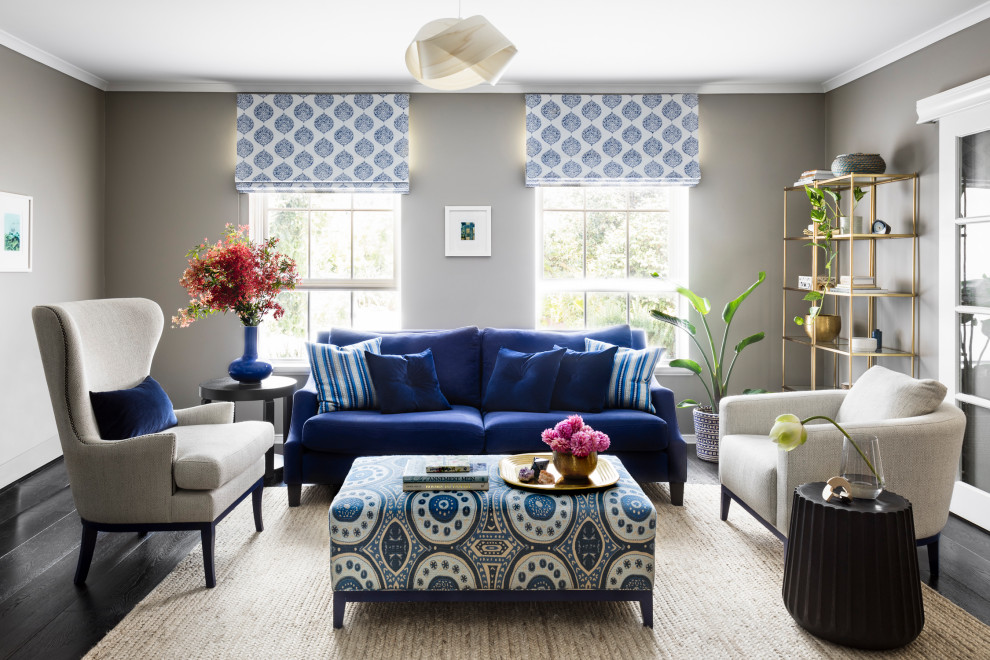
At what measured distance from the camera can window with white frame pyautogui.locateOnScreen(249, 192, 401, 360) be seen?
5.03 metres

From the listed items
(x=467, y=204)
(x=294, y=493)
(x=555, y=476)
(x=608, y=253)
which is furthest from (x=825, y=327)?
(x=294, y=493)

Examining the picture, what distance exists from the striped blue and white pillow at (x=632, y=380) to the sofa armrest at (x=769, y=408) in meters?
0.54

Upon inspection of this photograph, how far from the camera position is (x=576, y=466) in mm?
2633

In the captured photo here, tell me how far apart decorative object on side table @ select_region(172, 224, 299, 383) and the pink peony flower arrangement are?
205 centimetres

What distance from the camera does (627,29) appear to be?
380 centimetres

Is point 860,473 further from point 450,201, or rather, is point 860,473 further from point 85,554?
point 450,201

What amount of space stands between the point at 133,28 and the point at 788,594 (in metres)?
4.08

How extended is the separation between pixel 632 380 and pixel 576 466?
140 centimetres

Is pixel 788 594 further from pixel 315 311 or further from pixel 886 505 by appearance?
pixel 315 311

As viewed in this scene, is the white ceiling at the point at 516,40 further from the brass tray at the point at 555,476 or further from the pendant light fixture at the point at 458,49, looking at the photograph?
the brass tray at the point at 555,476

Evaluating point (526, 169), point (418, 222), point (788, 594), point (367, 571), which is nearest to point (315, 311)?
point (418, 222)

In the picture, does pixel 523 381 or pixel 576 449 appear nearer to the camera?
pixel 576 449

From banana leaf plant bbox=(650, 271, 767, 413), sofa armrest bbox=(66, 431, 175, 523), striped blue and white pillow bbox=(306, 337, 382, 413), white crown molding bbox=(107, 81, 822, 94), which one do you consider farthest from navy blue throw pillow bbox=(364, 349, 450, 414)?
white crown molding bbox=(107, 81, 822, 94)

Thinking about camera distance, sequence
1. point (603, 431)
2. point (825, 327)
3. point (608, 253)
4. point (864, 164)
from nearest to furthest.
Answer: point (603, 431)
point (864, 164)
point (825, 327)
point (608, 253)
